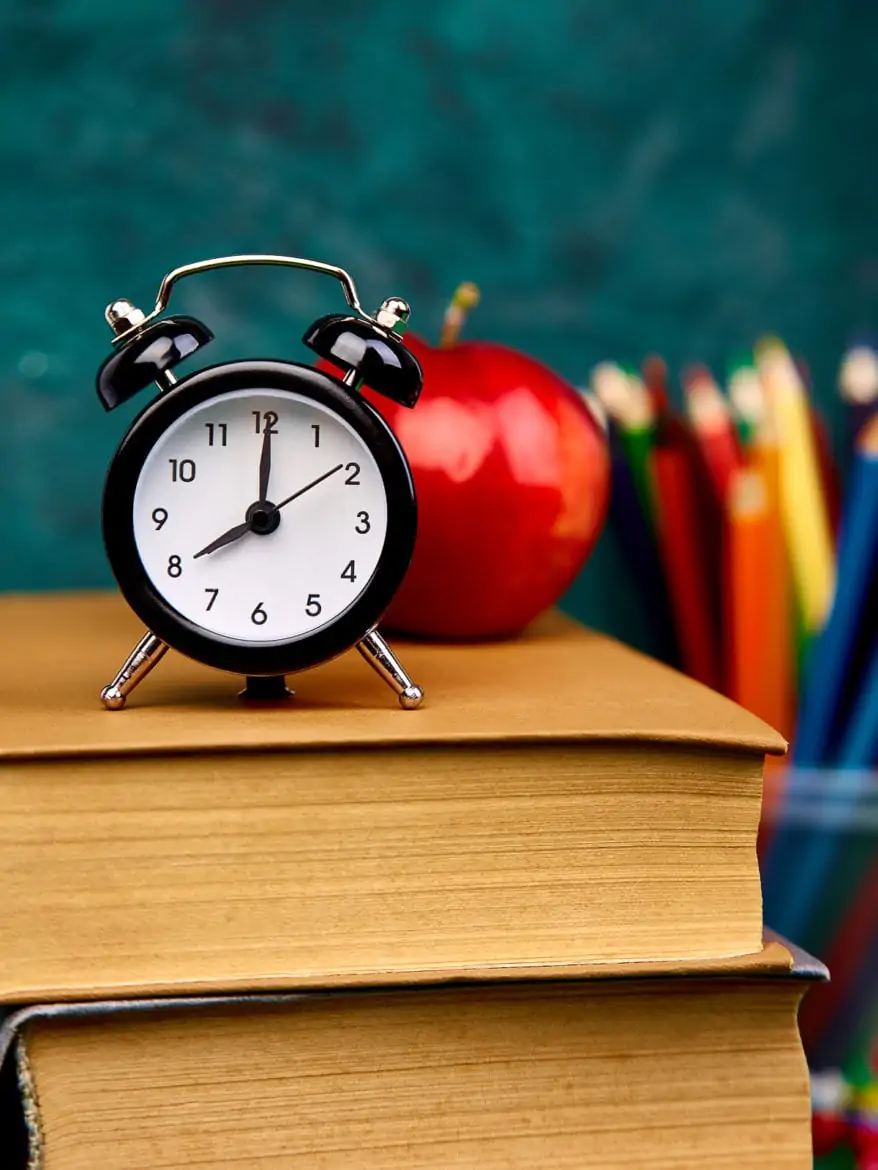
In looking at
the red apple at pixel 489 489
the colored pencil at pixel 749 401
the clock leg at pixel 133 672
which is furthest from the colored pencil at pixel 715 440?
the clock leg at pixel 133 672

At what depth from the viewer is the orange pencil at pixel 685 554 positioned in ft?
3.55

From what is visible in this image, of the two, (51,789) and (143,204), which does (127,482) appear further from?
(143,204)

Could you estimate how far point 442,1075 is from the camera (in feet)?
2.25

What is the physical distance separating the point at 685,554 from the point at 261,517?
1.63 ft

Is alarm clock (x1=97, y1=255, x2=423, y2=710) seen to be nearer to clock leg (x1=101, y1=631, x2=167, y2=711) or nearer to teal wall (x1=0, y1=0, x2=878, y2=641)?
clock leg (x1=101, y1=631, x2=167, y2=711)

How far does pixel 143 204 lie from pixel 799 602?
26.9 inches

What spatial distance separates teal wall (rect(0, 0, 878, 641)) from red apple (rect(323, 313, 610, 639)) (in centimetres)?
34

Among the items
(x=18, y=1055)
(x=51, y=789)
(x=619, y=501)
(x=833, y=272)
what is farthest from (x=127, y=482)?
(x=833, y=272)

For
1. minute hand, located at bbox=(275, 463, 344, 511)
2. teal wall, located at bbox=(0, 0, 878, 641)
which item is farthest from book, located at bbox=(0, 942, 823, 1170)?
teal wall, located at bbox=(0, 0, 878, 641)

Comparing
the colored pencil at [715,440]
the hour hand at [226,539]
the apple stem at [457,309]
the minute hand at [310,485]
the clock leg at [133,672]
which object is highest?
the apple stem at [457,309]

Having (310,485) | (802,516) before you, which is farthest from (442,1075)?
(802,516)

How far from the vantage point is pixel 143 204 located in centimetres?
123

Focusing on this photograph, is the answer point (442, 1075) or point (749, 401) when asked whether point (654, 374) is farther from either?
point (442, 1075)

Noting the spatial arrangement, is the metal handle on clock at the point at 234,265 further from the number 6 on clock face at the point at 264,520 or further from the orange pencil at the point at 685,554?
the orange pencil at the point at 685,554
